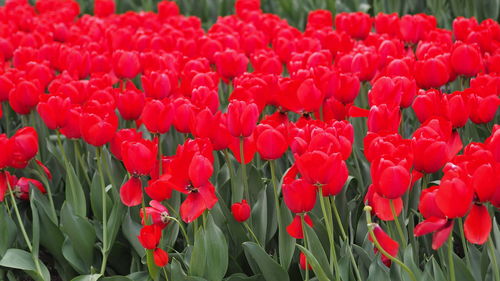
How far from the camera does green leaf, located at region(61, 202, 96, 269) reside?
238cm

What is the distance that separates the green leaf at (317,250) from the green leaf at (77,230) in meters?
0.80

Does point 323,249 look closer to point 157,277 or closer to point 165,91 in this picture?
point 157,277

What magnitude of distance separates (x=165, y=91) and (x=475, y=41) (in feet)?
4.75

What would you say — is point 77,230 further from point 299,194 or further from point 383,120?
point 383,120

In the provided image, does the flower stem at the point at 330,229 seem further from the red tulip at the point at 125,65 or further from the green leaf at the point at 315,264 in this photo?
the red tulip at the point at 125,65

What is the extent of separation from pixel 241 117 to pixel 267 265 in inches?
16.2

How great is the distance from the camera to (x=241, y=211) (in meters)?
2.10

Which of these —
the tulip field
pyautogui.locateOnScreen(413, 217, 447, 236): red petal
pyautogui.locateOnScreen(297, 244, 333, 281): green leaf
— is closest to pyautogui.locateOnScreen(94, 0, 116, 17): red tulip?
the tulip field

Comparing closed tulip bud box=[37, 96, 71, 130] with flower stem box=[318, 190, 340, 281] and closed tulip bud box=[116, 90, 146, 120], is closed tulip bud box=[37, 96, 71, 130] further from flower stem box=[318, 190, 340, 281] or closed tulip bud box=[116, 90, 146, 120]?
flower stem box=[318, 190, 340, 281]

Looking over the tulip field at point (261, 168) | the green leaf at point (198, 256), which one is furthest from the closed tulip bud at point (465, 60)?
the green leaf at point (198, 256)

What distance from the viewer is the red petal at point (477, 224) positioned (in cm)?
161

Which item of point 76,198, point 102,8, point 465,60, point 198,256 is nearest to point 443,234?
point 198,256

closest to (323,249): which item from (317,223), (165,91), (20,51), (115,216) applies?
(317,223)

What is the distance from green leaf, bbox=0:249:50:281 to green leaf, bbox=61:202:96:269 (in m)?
0.13
